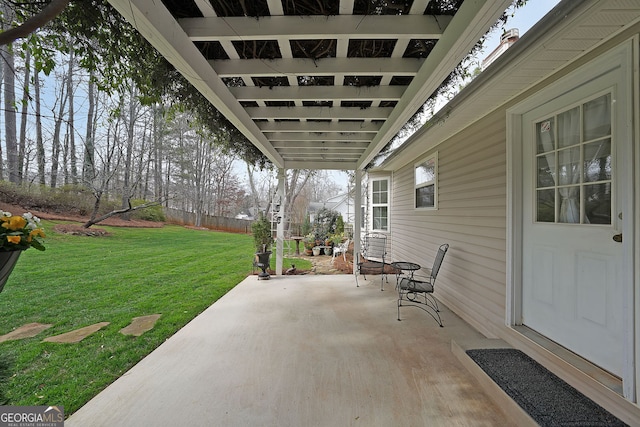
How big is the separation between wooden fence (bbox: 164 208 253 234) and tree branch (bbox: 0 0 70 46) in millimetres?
14837

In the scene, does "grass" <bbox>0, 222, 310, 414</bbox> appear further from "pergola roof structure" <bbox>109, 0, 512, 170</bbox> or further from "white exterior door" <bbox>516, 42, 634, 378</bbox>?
"white exterior door" <bbox>516, 42, 634, 378</bbox>

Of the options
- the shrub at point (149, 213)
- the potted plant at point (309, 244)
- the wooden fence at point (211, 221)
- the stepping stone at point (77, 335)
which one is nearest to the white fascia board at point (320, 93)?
the stepping stone at point (77, 335)

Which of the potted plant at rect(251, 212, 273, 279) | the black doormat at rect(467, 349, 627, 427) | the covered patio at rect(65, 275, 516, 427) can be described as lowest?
the covered patio at rect(65, 275, 516, 427)

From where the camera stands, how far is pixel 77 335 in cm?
298

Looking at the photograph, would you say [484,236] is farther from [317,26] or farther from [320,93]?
[317,26]

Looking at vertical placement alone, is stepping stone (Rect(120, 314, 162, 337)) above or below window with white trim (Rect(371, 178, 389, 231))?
below

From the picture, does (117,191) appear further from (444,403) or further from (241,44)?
(444,403)

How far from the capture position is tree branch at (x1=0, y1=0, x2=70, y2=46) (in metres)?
0.82

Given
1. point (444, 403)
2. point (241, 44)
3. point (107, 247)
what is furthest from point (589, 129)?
point (107, 247)

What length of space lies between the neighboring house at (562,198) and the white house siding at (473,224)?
0.02 m

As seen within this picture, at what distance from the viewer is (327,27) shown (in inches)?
66.3

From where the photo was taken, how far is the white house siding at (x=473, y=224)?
2773mm

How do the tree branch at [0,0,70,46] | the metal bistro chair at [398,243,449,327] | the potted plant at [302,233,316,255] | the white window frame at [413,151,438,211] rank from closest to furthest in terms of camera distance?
the tree branch at [0,0,70,46] → the metal bistro chair at [398,243,449,327] → the white window frame at [413,151,438,211] → the potted plant at [302,233,316,255]

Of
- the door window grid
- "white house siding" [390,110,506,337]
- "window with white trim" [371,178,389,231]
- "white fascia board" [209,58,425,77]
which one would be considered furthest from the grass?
"white house siding" [390,110,506,337]
